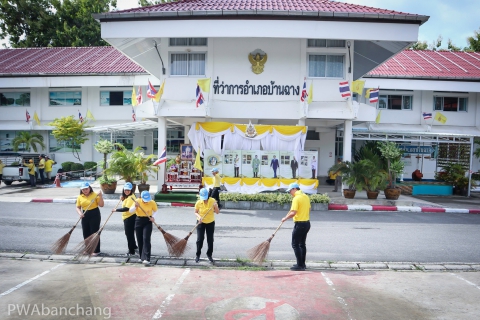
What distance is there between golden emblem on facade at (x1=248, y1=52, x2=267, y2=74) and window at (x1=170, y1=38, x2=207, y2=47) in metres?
2.33

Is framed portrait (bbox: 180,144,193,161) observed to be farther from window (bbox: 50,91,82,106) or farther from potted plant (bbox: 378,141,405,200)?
window (bbox: 50,91,82,106)

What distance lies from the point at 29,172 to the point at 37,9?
21.7 m

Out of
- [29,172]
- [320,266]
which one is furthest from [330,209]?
[29,172]

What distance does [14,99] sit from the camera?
2803 centimetres

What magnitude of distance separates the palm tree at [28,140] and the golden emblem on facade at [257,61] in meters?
16.1

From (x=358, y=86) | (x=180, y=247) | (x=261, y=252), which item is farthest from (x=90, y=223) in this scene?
(x=358, y=86)

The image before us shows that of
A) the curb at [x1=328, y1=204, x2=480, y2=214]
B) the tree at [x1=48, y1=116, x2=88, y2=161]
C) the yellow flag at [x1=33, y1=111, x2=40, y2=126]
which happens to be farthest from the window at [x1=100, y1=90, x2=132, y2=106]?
the curb at [x1=328, y1=204, x2=480, y2=214]

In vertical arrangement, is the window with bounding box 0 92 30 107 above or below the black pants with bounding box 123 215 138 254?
above

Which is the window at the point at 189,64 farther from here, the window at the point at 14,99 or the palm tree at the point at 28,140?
the window at the point at 14,99

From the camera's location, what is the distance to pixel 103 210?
14953 mm

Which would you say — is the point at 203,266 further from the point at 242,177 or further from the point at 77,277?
the point at 242,177

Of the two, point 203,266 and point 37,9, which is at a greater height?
point 37,9

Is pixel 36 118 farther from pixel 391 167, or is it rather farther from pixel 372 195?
pixel 391 167

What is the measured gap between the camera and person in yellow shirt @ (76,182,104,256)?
9094 millimetres
